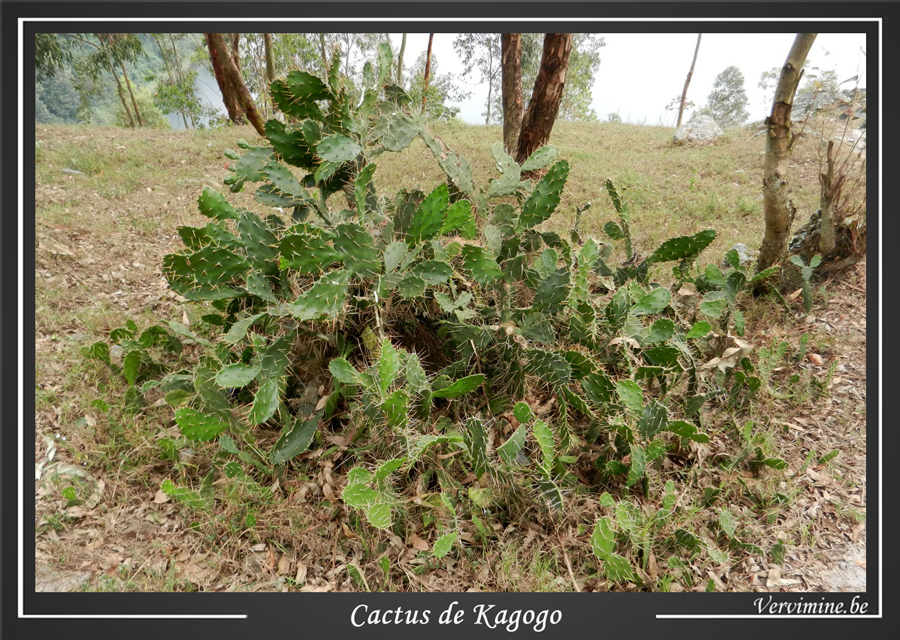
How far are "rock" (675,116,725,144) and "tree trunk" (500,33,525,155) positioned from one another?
17.4 ft

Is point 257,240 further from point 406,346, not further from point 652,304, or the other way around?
point 652,304

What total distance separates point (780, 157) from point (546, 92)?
2164 mm

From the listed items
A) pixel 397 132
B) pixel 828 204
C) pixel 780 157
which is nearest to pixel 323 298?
pixel 397 132

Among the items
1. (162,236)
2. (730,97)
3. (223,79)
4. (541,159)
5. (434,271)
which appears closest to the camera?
(434,271)

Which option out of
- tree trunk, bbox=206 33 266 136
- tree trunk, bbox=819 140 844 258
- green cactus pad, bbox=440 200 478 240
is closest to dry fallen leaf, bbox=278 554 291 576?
green cactus pad, bbox=440 200 478 240

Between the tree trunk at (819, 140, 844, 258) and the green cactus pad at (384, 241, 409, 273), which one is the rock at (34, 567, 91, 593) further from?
the tree trunk at (819, 140, 844, 258)

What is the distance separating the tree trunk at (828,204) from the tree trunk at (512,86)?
293 cm

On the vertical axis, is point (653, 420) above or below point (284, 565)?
above

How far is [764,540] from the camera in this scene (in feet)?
6.31

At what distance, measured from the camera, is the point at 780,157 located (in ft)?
10.1

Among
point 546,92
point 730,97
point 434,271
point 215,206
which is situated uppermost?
point 730,97

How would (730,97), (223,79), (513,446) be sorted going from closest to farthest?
(513,446) < (223,79) < (730,97)

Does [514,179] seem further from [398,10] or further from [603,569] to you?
[603,569]

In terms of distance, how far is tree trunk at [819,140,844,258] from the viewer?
10.0 feet
